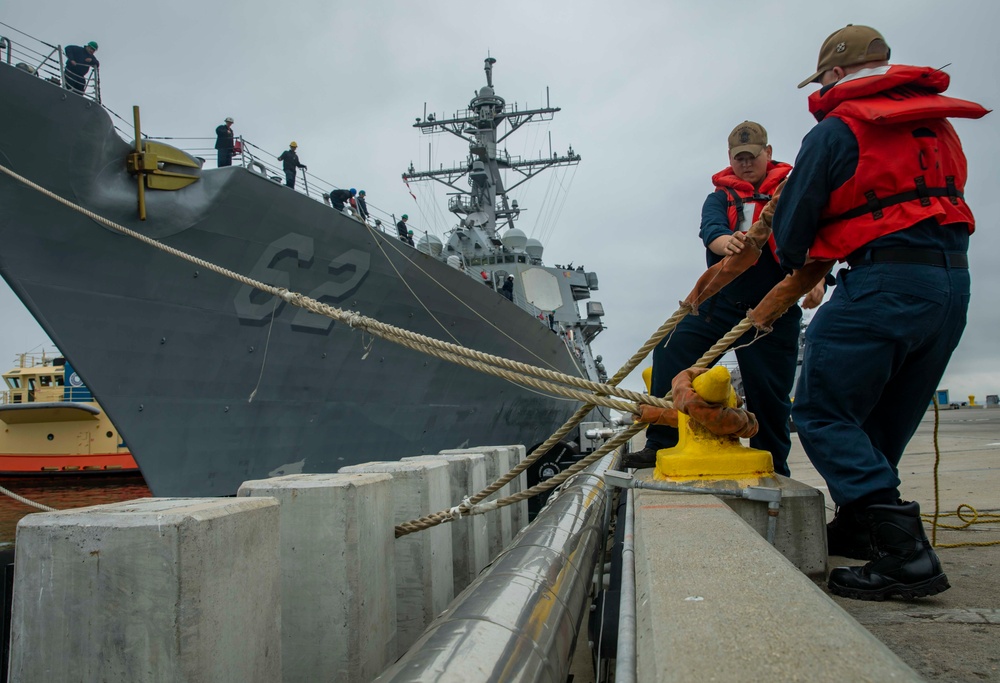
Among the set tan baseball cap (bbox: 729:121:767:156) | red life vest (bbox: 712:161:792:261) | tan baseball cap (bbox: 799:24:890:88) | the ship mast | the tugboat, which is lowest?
the tugboat

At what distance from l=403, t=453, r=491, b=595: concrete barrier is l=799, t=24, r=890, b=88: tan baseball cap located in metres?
2.24

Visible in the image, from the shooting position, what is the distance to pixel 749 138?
316 cm

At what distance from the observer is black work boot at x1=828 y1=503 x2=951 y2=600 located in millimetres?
1681

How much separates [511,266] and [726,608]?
56.8 ft

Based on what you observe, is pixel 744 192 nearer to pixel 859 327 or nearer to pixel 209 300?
pixel 859 327

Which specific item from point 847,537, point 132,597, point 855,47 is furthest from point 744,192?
point 132,597

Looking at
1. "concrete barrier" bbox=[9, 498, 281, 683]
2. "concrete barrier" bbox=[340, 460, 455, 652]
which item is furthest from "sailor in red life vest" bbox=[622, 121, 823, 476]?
"concrete barrier" bbox=[9, 498, 281, 683]

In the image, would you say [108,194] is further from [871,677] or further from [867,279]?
[871,677]

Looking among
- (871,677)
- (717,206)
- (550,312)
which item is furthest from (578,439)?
(871,677)

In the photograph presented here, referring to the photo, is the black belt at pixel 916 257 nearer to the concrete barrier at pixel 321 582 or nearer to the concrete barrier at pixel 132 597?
the concrete barrier at pixel 321 582

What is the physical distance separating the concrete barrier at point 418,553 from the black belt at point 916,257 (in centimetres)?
173

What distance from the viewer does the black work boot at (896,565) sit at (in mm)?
1681

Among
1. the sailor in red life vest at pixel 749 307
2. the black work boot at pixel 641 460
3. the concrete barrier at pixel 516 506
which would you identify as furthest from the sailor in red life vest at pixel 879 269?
the concrete barrier at pixel 516 506

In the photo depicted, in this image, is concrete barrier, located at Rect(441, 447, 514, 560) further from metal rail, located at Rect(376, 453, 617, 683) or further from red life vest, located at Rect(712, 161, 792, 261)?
red life vest, located at Rect(712, 161, 792, 261)
